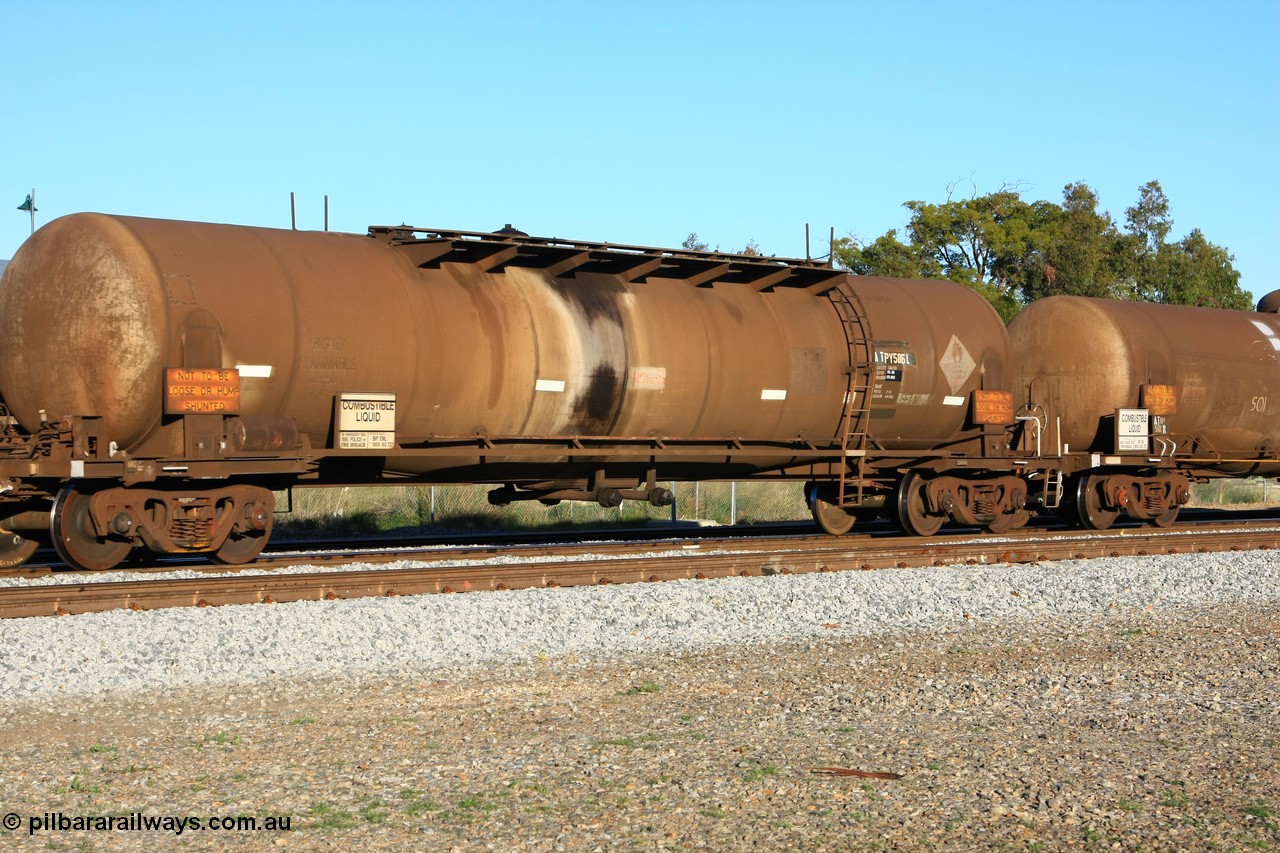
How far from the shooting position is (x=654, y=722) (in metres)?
7.35

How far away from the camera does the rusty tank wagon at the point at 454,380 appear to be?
12.9 meters

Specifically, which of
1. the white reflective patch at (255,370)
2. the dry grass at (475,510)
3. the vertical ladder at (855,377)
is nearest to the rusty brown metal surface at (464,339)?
the white reflective patch at (255,370)

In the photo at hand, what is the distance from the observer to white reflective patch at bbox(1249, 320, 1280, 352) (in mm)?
22484

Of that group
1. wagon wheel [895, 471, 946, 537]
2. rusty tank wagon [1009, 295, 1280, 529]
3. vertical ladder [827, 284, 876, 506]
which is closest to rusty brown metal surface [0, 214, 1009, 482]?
vertical ladder [827, 284, 876, 506]

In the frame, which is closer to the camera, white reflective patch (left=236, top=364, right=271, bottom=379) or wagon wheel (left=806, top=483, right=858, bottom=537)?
white reflective patch (left=236, top=364, right=271, bottom=379)

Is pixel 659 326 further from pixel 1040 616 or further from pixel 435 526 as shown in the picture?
pixel 435 526

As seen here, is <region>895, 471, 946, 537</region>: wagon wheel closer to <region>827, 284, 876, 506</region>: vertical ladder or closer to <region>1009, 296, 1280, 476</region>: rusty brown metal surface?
<region>827, 284, 876, 506</region>: vertical ladder

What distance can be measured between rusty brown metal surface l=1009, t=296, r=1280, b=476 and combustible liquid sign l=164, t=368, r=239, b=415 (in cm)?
1256

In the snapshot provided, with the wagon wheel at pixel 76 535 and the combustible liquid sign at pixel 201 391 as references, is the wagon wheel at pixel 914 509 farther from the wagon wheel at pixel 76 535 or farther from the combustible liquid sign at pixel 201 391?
the wagon wheel at pixel 76 535

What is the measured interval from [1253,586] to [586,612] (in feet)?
23.7

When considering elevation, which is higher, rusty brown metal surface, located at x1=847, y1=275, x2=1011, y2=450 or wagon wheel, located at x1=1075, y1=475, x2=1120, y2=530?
rusty brown metal surface, located at x1=847, y1=275, x2=1011, y2=450

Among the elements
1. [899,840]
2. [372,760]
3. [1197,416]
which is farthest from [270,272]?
[1197,416]

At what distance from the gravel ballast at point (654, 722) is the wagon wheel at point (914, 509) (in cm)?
636

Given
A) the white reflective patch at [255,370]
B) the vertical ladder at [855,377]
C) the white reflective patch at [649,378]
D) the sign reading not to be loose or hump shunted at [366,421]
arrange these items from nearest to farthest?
the white reflective patch at [255,370], the sign reading not to be loose or hump shunted at [366,421], the white reflective patch at [649,378], the vertical ladder at [855,377]
